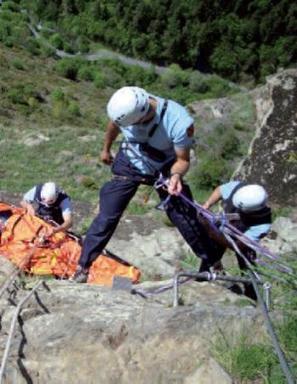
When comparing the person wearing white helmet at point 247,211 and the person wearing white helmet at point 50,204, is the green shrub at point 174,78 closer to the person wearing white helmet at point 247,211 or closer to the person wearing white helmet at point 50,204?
the person wearing white helmet at point 50,204

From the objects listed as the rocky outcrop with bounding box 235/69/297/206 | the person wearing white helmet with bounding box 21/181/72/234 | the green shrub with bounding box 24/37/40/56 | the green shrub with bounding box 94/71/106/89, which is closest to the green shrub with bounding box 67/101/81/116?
the green shrub with bounding box 94/71/106/89

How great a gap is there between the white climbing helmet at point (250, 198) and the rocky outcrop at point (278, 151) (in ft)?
25.1

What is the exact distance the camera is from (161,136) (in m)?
5.29

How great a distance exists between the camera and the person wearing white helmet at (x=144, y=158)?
16.5 feet

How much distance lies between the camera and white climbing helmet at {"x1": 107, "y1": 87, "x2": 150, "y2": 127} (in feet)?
16.1

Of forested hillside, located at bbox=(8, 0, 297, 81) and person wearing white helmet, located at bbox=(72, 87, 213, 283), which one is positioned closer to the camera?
person wearing white helmet, located at bbox=(72, 87, 213, 283)

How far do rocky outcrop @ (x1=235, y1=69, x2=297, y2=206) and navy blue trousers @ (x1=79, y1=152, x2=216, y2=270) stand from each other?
26.7ft

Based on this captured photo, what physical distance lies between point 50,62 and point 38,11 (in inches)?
988

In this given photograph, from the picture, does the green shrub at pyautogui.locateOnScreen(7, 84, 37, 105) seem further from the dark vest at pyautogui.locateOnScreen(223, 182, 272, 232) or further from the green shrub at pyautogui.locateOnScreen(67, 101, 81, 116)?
the dark vest at pyautogui.locateOnScreen(223, 182, 272, 232)

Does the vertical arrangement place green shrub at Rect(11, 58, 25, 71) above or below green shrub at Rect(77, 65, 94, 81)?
above

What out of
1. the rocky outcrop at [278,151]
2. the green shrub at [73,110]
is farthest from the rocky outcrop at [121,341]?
the green shrub at [73,110]

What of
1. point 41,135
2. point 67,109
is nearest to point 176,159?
point 41,135

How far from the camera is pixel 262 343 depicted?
338 cm

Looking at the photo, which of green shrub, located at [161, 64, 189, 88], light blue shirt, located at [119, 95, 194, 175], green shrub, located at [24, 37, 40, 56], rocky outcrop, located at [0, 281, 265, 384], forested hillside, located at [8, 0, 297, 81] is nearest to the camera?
rocky outcrop, located at [0, 281, 265, 384]
